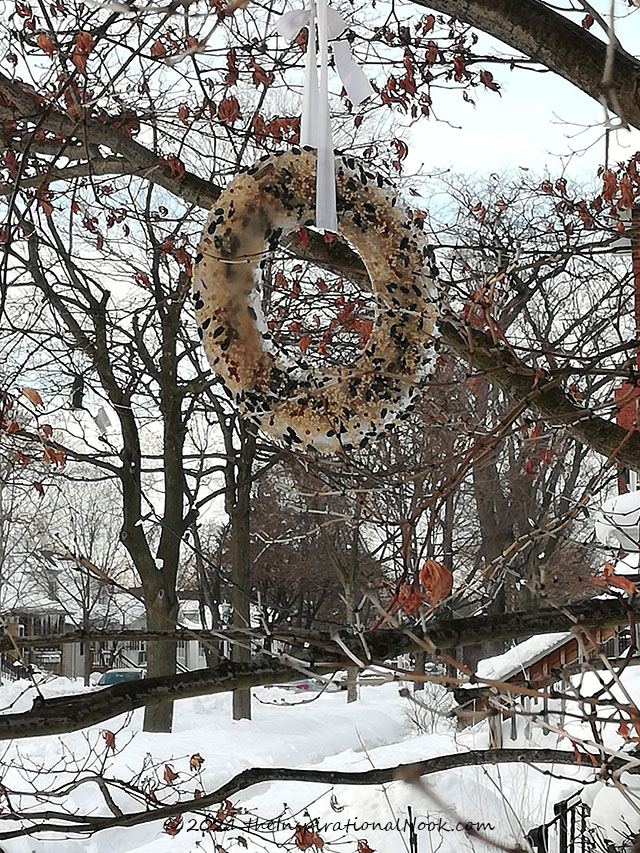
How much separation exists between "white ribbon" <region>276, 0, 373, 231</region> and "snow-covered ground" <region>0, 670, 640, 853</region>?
2.98 ft

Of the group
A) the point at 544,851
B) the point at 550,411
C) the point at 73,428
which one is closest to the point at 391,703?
the point at 73,428

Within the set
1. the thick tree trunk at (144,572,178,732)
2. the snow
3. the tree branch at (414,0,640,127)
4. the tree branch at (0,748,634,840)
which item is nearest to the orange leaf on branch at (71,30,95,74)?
the tree branch at (414,0,640,127)

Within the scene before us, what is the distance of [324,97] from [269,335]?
37 cm

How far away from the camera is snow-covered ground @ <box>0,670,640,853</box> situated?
4.03m

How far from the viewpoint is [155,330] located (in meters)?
8.05

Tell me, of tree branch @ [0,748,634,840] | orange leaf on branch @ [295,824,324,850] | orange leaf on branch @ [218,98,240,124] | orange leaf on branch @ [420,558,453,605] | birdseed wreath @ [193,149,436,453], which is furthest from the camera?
orange leaf on branch @ [218,98,240,124]

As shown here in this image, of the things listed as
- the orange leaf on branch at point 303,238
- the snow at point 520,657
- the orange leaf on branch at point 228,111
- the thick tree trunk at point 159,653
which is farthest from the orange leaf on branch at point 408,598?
the thick tree trunk at point 159,653

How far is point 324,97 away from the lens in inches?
55.2

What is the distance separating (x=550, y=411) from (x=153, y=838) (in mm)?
5076

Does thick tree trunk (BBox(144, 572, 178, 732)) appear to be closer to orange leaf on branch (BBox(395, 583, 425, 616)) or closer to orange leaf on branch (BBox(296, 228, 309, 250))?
orange leaf on branch (BBox(296, 228, 309, 250))

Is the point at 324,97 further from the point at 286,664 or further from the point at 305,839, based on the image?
the point at 305,839

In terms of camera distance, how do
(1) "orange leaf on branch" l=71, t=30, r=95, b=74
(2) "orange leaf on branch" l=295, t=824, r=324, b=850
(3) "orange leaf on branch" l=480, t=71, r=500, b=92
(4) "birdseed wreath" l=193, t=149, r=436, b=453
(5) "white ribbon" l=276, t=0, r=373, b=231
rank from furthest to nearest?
1. (3) "orange leaf on branch" l=480, t=71, r=500, b=92
2. (2) "orange leaf on branch" l=295, t=824, r=324, b=850
3. (1) "orange leaf on branch" l=71, t=30, r=95, b=74
4. (4) "birdseed wreath" l=193, t=149, r=436, b=453
5. (5) "white ribbon" l=276, t=0, r=373, b=231

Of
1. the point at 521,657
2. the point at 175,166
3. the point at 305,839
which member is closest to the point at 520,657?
the point at 521,657

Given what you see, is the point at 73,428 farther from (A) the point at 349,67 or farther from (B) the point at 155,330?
(A) the point at 349,67
